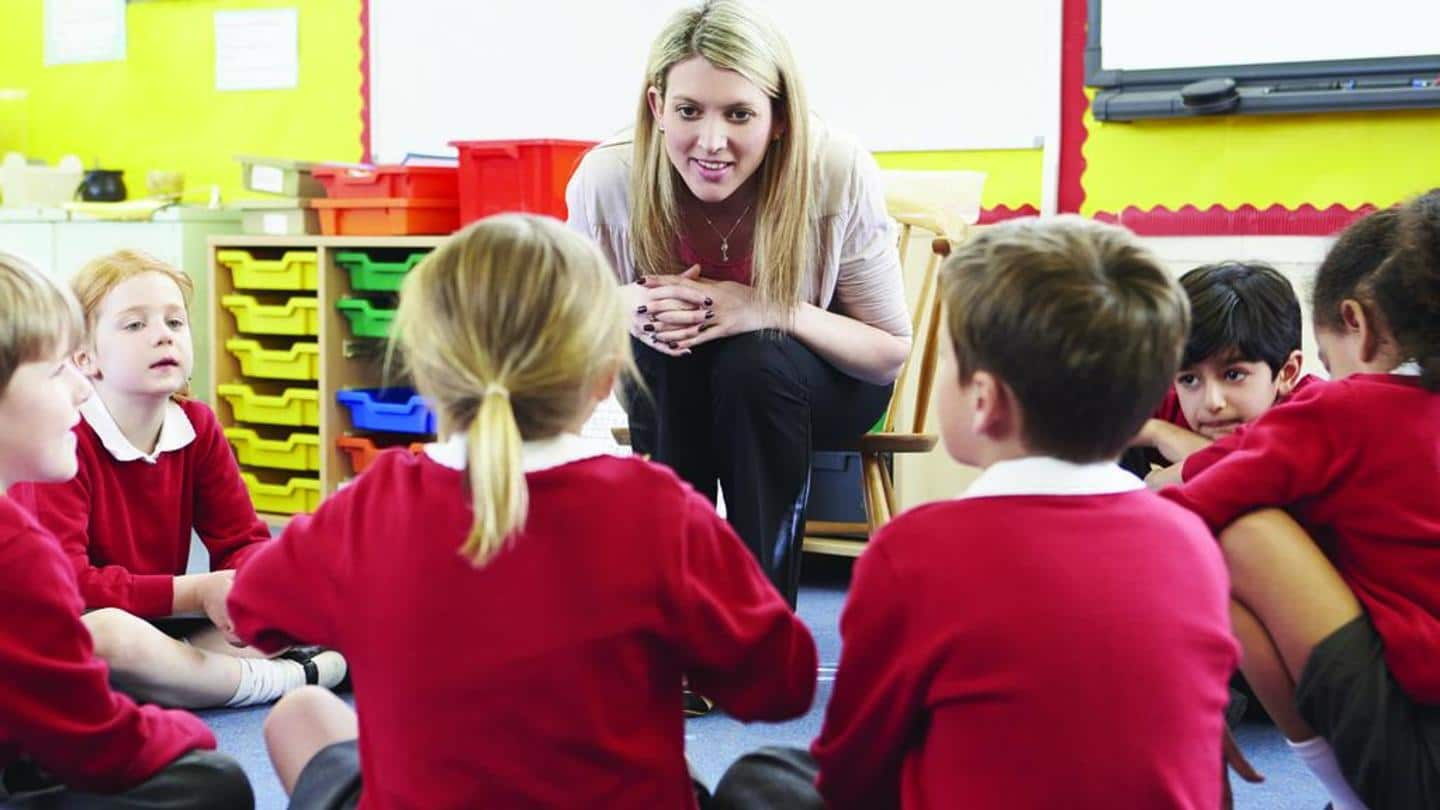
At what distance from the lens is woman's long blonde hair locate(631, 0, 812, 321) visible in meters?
1.82

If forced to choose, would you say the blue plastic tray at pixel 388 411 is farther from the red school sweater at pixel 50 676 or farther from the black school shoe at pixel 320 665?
the red school sweater at pixel 50 676

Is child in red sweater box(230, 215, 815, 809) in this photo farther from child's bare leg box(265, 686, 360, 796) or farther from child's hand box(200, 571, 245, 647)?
child's hand box(200, 571, 245, 647)

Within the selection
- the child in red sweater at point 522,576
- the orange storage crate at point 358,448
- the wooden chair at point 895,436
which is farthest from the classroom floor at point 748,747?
the orange storage crate at point 358,448

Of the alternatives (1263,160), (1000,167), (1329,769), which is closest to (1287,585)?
(1329,769)

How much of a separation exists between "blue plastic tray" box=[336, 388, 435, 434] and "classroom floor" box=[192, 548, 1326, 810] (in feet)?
4.68

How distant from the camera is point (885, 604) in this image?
103cm

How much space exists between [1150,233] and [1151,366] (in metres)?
1.93

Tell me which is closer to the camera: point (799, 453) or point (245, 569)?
point (245, 569)

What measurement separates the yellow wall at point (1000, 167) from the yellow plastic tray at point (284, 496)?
158cm

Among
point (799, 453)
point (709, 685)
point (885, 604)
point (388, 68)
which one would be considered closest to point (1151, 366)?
point (885, 604)

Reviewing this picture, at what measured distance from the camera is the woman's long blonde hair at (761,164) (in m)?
1.82

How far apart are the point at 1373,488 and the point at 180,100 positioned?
12.0ft

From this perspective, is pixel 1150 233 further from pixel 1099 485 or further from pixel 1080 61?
pixel 1099 485

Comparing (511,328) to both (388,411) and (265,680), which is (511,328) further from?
(388,411)
